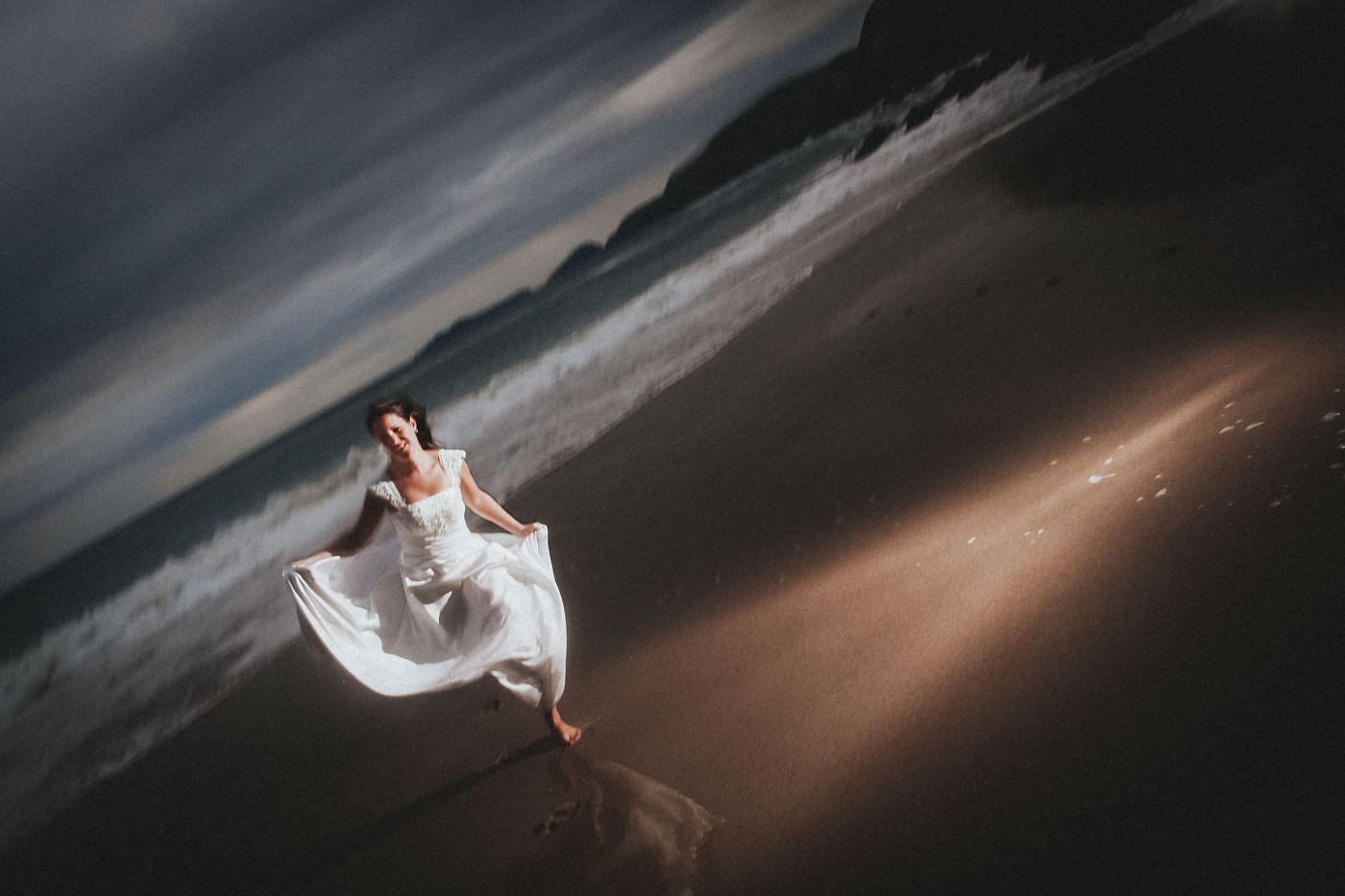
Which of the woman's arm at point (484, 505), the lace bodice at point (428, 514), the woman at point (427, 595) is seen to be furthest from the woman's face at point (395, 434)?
the woman's arm at point (484, 505)

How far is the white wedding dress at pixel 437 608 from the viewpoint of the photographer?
3.06 m

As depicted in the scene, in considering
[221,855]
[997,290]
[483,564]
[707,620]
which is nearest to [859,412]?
[997,290]

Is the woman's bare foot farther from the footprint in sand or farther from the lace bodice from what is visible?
the lace bodice


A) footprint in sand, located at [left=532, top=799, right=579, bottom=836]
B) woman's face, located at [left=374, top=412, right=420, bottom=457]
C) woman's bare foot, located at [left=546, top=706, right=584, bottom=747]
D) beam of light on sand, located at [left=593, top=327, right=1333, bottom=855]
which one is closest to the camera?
beam of light on sand, located at [left=593, top=327, right=1333, bottom=855]

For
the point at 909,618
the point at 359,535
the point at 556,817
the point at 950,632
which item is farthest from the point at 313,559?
the point at 950,632

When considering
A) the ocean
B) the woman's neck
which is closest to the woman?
the woman's neck

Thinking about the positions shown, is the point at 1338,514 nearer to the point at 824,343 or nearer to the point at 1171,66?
the point at 824,343

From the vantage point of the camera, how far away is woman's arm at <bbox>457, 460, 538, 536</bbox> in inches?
128

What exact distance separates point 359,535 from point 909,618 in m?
2.24

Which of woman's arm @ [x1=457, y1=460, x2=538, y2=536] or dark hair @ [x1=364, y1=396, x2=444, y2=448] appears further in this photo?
woman's arm @ [x1=457, y1=460, x2=538, y2=536]

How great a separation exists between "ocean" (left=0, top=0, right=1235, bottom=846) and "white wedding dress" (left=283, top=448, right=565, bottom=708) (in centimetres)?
159

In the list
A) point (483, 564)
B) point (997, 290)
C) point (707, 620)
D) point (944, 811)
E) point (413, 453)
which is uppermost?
point (413, 453)

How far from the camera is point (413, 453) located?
309 cm

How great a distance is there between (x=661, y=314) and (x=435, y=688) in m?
9.66
